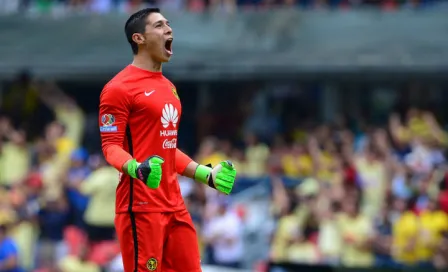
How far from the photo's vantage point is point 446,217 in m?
13.7

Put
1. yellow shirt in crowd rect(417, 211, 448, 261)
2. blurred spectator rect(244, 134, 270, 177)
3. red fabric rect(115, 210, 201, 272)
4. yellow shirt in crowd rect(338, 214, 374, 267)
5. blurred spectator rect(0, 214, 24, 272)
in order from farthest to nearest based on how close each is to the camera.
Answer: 1. blurred spectator rect(244, 134, 270, 177)
2. blurred spectator rect(0, 214, 24, 272)
3. yellow shirt in crowd rect(338, 214, 374, 267)
4. yellow shirt in crowd rect(417, 211, 448, 261)
5. red fabric rect(115, 210, 201, 272)

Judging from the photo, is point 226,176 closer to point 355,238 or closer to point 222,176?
point 222,176

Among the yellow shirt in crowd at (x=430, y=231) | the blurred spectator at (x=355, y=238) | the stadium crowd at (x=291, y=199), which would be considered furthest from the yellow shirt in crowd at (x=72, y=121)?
the yellow shirt in crowd at (x=430, y=231)

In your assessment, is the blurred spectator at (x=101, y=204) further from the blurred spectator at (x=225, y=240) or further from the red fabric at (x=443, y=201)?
the red fabric at (x=443, y=201)

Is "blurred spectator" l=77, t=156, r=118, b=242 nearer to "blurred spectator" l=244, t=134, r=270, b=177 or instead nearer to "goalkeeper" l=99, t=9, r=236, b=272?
"blurred spectator" l=244, t=134, r=270, b=177

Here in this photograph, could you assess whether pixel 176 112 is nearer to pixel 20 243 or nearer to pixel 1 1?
pixel 20 243

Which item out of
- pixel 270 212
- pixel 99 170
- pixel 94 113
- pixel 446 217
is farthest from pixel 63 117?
pixel 446 217

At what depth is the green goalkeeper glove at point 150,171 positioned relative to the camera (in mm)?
6719

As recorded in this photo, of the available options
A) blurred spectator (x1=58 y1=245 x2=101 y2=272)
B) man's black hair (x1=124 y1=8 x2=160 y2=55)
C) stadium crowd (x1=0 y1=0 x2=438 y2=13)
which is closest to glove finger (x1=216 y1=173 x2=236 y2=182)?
man's black hair (x1=124 y1=8 x2=160 y2=55)

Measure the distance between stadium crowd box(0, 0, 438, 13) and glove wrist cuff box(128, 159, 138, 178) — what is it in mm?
13144

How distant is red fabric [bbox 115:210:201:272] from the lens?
23.5 ft

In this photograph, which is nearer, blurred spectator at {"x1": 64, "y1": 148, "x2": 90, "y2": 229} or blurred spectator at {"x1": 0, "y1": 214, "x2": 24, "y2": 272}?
blurred spectator at {"x1": 0, "y1": 214, "x2": 24, "y2": 272}

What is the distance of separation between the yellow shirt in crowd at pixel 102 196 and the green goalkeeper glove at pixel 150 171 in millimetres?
8496

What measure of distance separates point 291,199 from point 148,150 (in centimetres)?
788
